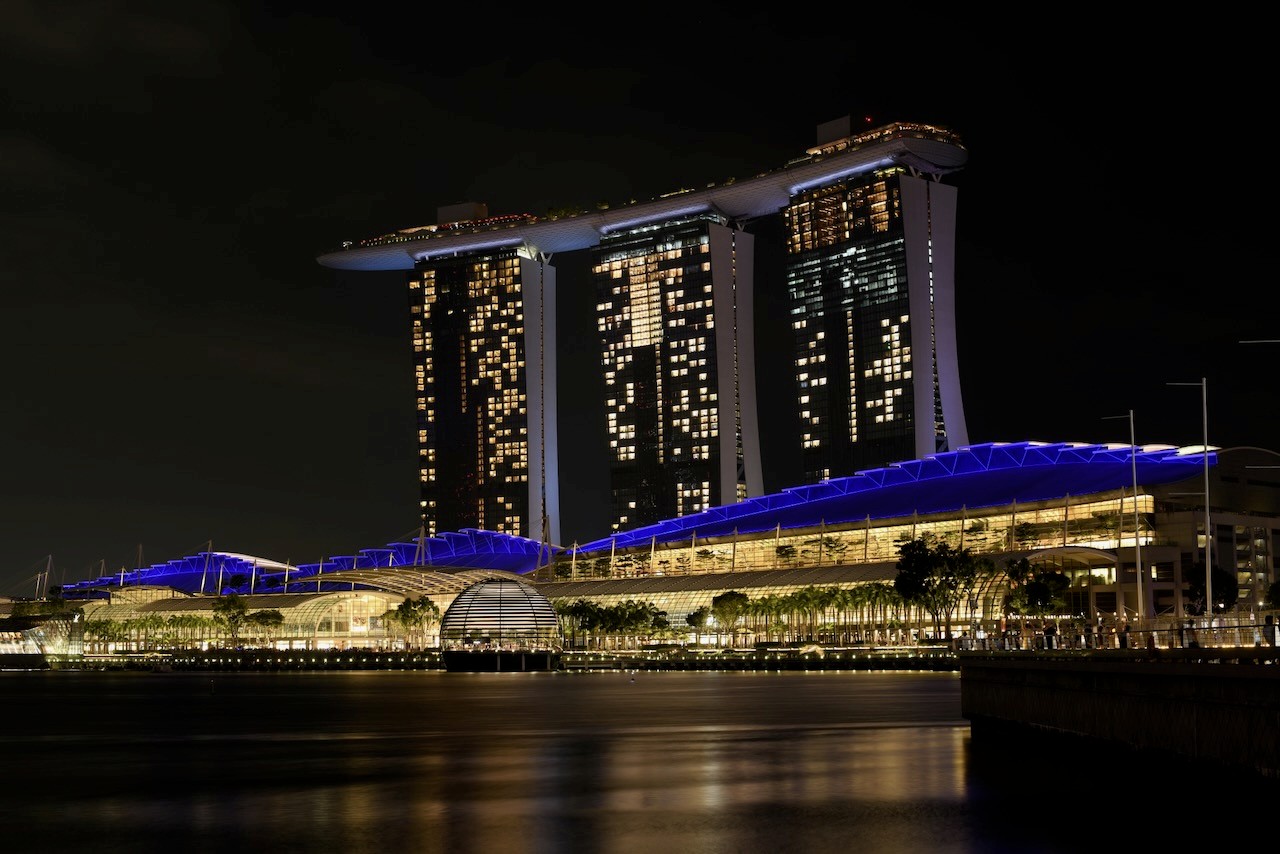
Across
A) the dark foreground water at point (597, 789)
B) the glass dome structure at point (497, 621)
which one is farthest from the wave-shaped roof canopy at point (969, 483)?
the dark foreground water at point (597, 789)

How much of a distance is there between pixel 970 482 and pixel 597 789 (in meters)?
140

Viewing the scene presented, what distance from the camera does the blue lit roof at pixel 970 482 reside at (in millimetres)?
149625

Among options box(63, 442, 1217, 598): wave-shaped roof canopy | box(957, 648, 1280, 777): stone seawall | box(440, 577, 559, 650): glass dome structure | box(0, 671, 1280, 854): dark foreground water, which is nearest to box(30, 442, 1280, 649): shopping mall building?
box(63, 442, 1217, 598): wave-shaped roof canopy

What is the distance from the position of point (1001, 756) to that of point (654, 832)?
47.1 ft

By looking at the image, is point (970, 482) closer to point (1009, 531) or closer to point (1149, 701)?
point (1009, 531)

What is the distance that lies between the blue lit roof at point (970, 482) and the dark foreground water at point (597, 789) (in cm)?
10101

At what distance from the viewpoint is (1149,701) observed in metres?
31.1

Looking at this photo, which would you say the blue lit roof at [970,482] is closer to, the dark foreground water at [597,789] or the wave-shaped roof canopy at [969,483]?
the wave-shaped roof canopy at [969,483]

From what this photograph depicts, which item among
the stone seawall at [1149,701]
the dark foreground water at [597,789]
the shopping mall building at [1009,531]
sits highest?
the shopping mall building at [1009,531]

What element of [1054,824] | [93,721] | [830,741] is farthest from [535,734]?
[1054,824]

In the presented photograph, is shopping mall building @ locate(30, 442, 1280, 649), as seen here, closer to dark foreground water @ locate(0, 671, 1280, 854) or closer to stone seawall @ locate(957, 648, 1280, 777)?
A: stone seawall @ locate(957, 648, 1280, 777)

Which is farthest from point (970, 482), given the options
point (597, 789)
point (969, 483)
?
point (597, 789)

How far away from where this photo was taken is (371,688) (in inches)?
3789

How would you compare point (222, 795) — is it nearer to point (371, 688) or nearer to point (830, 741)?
point (830, 741)
